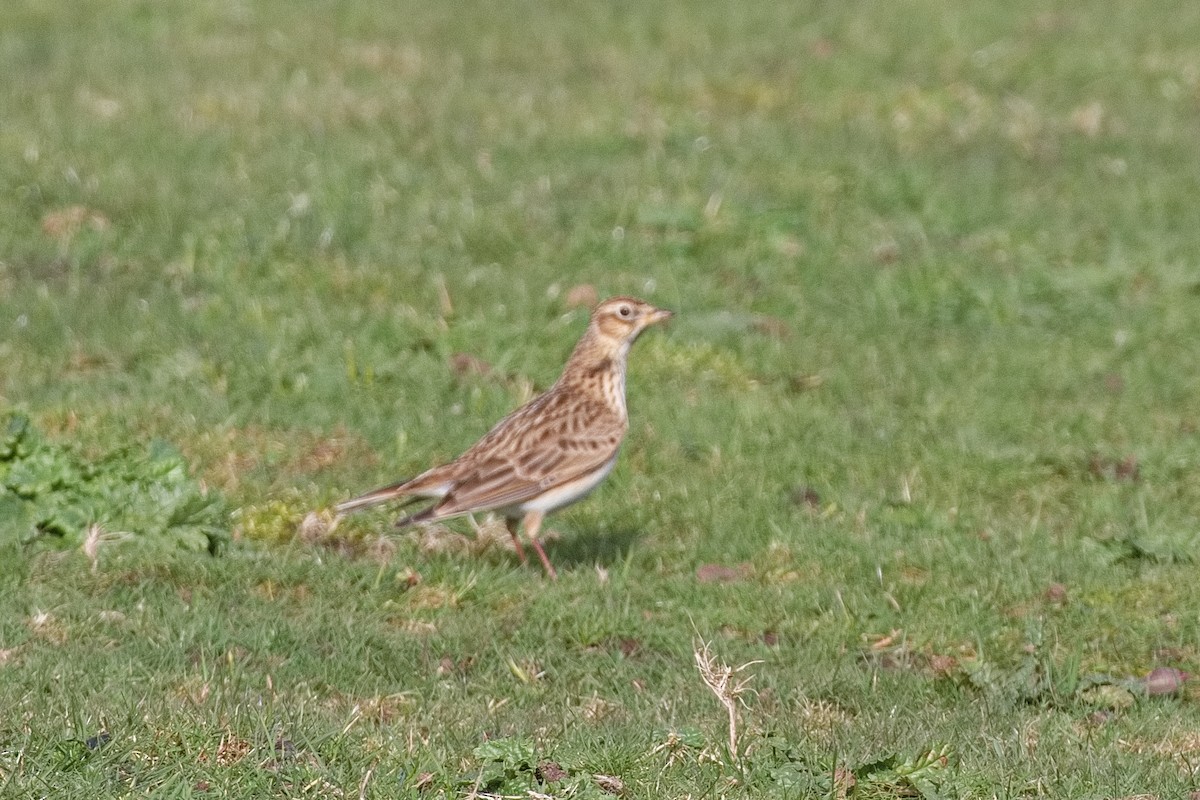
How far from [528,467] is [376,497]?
0.77 meters

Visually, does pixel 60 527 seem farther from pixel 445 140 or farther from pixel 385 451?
pixel 445 140

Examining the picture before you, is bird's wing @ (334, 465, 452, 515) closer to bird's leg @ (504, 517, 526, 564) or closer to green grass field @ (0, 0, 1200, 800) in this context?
green grass field @ (0, 0, 1200, 800)

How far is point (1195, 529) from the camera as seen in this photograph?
10375 millimetres

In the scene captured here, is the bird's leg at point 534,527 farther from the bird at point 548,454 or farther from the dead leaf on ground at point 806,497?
the dead leaf on ground at point 806,497

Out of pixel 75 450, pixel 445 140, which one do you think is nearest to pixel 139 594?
pixel 75 450

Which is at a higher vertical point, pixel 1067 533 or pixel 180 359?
pixel 180 359

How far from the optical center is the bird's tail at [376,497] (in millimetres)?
9344

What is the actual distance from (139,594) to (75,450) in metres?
2.01

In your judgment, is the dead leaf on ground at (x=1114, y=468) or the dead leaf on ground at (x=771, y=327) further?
the dead leaf on ground at (x=771, y=327)

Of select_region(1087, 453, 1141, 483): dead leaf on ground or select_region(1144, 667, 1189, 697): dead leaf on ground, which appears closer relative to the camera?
select_region(1144, 667, 1189, 697): dead leaf on ground

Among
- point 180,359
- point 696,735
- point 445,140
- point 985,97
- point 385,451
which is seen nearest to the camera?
point 696,735

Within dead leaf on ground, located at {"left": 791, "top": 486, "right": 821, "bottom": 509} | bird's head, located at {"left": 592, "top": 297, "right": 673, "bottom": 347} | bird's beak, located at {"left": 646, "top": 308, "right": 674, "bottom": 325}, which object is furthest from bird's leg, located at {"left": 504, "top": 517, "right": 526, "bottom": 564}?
dead leaf on ground, located at {"left": 791, "top": 486, "right": 821, "bottom": 509}

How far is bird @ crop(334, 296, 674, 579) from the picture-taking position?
948cm

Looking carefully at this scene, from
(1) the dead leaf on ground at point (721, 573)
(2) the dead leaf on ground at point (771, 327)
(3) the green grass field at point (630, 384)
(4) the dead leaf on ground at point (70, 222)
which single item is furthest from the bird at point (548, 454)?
(4) the dead leaf on ground at point (70, 222)
